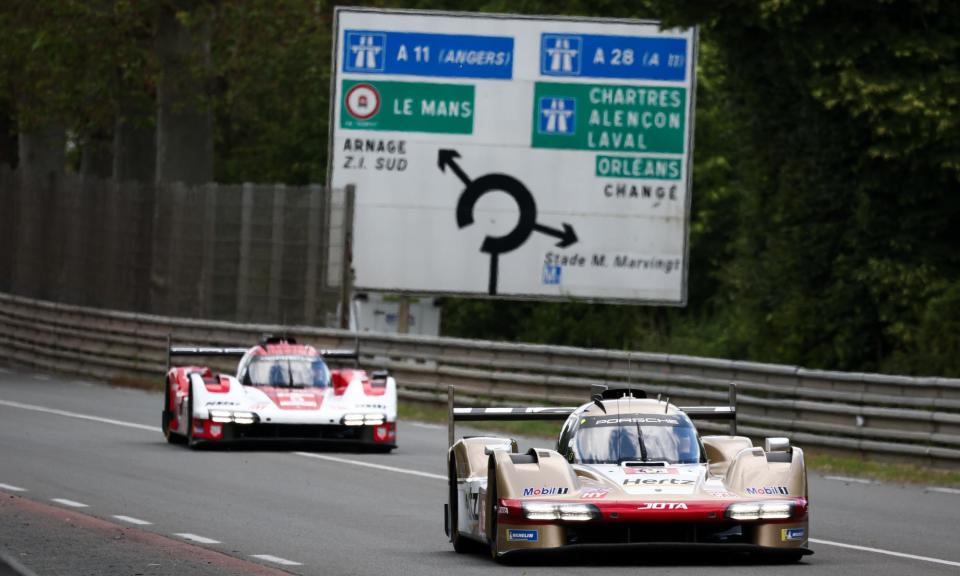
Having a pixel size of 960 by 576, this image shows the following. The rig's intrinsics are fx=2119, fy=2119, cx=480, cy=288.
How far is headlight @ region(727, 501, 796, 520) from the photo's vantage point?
475 inches

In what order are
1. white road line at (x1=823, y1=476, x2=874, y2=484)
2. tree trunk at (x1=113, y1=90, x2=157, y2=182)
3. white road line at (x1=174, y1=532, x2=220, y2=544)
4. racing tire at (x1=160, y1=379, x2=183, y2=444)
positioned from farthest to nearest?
tree trunk at (x1=113, y1=90, x2=157, y2=182) < racing tire at (x1=160, y1=379, x2=183, y2=444) < white road line at (x1=823, y1=476, x2=874, y2=484) < white road line at (x1=174, y1=532, x2=220, y2=544)

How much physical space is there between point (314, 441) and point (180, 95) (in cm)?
1691

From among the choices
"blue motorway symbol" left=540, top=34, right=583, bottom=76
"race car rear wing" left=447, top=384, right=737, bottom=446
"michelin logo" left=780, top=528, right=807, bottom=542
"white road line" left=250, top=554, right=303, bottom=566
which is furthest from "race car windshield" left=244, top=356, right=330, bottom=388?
"michelin logo" left=780, top=528, right=807, bottom=542

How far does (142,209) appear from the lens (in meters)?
38.2

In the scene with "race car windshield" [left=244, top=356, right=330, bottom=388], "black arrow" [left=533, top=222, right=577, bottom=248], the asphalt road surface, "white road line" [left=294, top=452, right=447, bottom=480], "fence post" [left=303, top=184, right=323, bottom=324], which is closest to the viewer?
the asphalt road surface

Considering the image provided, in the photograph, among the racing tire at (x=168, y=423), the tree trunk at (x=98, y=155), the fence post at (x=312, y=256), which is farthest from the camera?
the tree trunk at (x=98, y=155)

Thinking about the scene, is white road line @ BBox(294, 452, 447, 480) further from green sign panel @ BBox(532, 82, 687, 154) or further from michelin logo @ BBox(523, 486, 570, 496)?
green sign panel @ BBox(532, 82, 687, 154)

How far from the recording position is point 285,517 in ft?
52.1

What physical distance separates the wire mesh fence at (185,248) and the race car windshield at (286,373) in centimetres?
1031

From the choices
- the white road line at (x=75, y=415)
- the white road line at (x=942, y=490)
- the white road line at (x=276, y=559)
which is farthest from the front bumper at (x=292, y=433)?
the white road line at (x=276, y=559)

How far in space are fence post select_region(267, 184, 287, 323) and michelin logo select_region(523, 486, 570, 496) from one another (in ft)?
74.4

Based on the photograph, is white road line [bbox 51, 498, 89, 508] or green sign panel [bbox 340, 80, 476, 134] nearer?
white road line [bbox 51, 498, 89, 508]

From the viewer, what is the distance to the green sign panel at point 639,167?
33.8 metres

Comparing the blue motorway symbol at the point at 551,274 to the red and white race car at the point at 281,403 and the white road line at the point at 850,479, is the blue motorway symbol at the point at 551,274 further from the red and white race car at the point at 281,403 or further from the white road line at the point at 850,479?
the white road line at the point at 850,479
